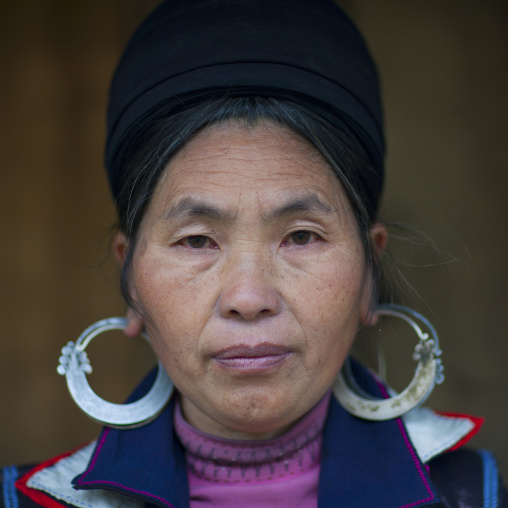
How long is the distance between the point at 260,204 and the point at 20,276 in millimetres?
2219

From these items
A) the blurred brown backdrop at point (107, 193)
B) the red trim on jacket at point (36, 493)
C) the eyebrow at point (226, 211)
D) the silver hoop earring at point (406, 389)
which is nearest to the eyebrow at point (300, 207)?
the eyebrow at point (226, 211)

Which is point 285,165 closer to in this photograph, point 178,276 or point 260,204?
point 260,204

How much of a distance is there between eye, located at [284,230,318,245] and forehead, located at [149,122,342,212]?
4.6 inches

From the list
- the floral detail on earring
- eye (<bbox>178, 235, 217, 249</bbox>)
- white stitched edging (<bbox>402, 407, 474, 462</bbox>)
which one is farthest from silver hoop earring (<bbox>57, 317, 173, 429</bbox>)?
white stitched edging (<bbox>402, 407, 474, 462</bbox>)

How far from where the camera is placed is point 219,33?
185 centimetres

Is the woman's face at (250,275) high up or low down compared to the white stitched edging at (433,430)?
up

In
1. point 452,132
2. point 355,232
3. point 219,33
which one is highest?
point 452,132

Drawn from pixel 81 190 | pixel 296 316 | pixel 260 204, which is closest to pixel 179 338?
pixel 296 316

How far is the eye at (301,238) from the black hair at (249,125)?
0.68 feet

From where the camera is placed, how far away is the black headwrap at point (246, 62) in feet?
5.93

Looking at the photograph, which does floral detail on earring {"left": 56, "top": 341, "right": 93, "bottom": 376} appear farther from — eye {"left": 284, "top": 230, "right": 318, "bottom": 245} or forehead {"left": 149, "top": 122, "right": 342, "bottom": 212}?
eye {"left": 284, "top": 230, "right": 318, "bottom": 245}

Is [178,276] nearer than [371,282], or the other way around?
[178,276]

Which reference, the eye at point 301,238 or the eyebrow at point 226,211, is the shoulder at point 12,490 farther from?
the eye at point 301,238

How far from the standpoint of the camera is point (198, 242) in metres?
1.81
